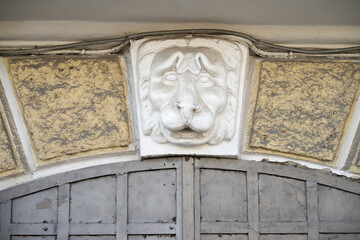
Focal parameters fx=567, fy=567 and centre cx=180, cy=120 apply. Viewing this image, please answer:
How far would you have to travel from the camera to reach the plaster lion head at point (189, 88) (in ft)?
7.18

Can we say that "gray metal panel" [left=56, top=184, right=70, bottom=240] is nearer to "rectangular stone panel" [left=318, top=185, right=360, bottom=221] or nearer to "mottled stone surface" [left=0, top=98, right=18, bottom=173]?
"mottled stone surface" [left=0, top=98, right=18, bottom=173]

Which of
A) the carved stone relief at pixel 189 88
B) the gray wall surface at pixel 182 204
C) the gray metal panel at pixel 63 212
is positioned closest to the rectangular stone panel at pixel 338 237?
A: the gray wall surface at pixel 182 204

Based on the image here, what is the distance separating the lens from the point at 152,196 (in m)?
2.27

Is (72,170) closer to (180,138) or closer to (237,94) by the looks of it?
(180,138)

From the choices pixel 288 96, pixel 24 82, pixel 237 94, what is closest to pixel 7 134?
pixel 24 82

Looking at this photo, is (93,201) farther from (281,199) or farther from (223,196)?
(281,199)

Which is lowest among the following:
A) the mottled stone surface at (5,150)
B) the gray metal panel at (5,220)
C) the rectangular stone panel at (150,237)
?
the rectangular stone panel at (150,237)

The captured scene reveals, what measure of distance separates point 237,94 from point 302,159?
1.29 feet

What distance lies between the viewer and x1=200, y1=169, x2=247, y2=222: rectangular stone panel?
227 centimetres

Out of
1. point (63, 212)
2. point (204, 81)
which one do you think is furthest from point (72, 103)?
point (204, 81)

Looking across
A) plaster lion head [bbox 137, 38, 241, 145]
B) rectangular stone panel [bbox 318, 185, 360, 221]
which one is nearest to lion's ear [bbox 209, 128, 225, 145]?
plaster lion head [bbox 137, 38, 241, 145]

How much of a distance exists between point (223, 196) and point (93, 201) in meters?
0.52

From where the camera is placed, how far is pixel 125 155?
233 centimetres

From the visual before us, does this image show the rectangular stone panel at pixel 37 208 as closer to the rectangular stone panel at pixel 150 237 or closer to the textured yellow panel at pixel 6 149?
the textured yellow panel at pixel 6 149
